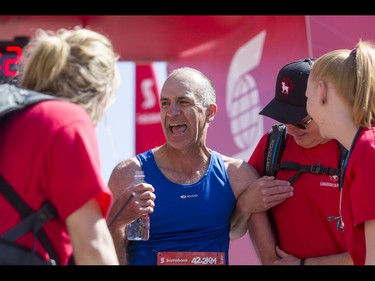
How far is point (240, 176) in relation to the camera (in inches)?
158

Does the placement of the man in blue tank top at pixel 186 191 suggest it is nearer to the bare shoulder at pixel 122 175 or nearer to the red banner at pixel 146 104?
the bare shoulder at pixel 122 175

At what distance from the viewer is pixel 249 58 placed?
641 centimetres

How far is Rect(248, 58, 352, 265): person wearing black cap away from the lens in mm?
3756

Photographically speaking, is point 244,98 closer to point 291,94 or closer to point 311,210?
point 291,94

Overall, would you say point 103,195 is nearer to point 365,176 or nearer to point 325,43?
point 365,176

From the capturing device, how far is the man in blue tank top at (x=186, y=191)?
3822mm

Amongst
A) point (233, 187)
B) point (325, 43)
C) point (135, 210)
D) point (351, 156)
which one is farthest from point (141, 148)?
point (351, 156)

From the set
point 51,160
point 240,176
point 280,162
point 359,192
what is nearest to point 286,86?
point 280,162

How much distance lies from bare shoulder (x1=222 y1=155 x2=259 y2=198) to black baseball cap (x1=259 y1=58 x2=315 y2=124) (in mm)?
300

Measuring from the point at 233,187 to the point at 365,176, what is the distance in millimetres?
1427

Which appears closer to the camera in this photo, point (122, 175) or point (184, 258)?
point (184, 258)

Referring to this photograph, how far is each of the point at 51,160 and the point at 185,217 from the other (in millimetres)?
1677

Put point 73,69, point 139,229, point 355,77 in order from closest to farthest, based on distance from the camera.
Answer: point 73,69 → point 355,77 → point 139,229

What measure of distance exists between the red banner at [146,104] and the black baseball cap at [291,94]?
2558 mm
